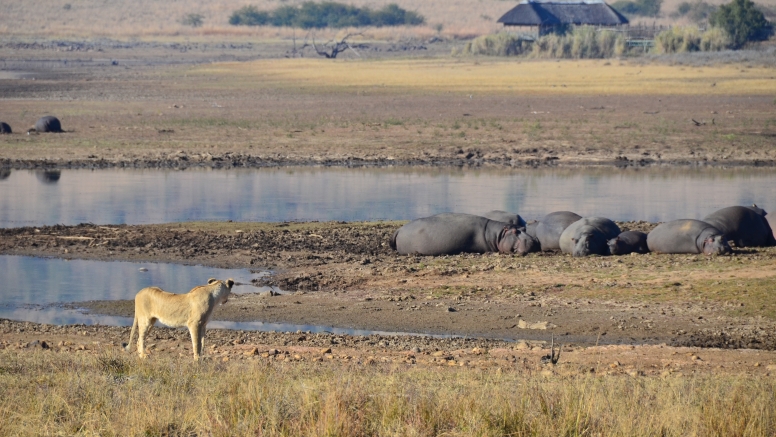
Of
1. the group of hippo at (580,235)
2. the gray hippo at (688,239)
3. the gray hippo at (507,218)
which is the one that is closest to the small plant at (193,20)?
the gray hippo at (507,218)

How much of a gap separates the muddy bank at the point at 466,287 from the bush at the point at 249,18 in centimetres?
9881

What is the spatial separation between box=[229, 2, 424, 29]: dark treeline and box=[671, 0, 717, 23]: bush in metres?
29.9

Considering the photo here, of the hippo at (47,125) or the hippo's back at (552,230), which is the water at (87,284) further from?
the hippo at (47,125)

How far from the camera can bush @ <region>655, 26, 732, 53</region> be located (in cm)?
6081

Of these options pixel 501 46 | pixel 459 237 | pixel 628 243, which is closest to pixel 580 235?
pixel 628 243

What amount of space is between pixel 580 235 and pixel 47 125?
63.8 ft

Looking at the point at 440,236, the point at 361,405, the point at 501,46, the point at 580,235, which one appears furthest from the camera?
the point at 501,46

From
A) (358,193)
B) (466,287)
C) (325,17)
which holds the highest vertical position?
(325,17)

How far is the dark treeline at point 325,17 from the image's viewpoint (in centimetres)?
10894

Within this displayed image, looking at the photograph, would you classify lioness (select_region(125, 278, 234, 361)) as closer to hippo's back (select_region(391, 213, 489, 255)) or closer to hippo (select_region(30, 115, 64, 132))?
hippo's back (select_region(391, 213, 489, 255))

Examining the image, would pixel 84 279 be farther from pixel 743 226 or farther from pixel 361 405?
pixel 743 226

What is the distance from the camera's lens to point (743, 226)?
15375 millimetres

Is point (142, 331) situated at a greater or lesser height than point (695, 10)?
lesser

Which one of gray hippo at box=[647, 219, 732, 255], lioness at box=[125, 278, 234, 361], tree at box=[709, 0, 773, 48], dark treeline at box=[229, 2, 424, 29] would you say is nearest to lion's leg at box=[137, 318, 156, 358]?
lioness at box=[125, 278, 234, 361]
